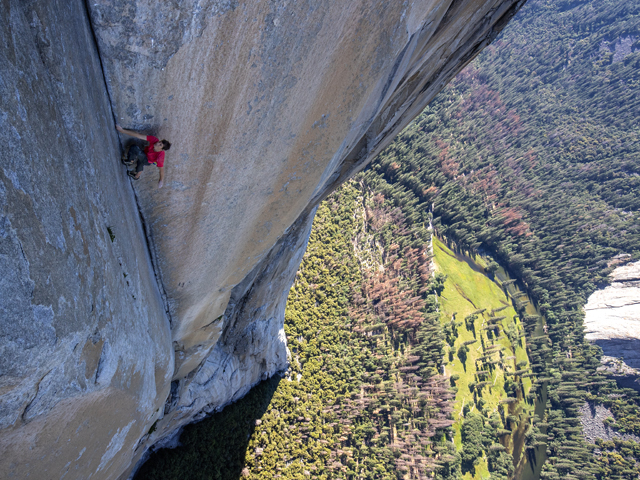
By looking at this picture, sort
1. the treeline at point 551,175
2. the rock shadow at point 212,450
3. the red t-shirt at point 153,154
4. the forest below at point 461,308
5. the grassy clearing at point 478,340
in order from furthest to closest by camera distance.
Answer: the treeline at point 551,175 → the grassy clearing at point 478,340 → the forest below at point 461,308 → the rock shadow at point 212,450 → the red t-shirt at point 153,154

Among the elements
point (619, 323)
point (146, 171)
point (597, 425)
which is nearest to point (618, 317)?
point (619, 323)

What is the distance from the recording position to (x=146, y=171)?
16.4 feet

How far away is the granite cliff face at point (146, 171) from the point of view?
2.75m

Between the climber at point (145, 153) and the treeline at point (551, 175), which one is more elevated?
the treeline at point (551, 175)

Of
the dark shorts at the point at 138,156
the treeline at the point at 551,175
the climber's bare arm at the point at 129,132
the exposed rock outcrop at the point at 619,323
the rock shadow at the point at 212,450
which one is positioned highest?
the treeline at the point at 551,175

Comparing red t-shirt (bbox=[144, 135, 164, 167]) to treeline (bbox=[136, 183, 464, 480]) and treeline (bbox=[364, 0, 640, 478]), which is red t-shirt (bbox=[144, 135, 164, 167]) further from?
treeline (bbox=[364, 0, 640, 478])

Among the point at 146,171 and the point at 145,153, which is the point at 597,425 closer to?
the point at 146,171

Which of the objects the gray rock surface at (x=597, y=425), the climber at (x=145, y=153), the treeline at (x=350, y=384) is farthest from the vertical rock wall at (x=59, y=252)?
the gray rock surface at (x=597, y=425)

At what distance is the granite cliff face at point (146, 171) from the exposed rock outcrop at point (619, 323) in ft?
146

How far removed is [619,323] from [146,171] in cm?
5238

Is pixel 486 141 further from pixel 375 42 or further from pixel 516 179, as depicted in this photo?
pixel 375 42

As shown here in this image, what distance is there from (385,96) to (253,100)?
3.50 metres

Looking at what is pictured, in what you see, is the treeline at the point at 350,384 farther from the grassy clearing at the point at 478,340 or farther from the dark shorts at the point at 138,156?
the dark shorts at the point at 138,156

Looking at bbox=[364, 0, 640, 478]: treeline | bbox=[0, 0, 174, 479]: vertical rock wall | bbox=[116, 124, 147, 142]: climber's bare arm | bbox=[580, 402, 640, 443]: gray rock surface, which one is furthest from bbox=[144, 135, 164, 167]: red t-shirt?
bbox=[580, 402, 640, 443]: gray rock surface
